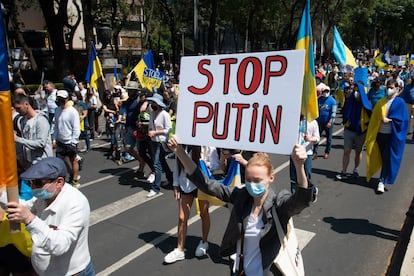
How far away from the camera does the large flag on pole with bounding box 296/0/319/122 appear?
2.93m

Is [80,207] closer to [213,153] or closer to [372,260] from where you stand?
[213,153]

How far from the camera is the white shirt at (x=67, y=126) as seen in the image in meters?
6.90

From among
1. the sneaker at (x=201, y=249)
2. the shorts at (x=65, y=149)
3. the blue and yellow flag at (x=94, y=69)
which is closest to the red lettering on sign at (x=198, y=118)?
the sneaker at (x=201, y=249)

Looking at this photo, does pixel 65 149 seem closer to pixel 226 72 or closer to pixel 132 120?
pixel 132 120

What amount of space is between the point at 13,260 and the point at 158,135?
382 cm

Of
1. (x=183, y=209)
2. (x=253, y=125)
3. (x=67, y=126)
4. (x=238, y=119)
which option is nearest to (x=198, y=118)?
(x=238, y=119)

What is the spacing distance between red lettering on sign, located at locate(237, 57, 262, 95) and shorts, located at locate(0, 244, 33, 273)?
228cm

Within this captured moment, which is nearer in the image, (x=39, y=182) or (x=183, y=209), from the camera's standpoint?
(x=39, y=182)

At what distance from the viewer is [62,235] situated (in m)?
2.57

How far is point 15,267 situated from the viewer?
3189mm

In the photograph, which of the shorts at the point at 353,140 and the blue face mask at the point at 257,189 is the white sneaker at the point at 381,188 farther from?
the blue face mask at the point at 257,189

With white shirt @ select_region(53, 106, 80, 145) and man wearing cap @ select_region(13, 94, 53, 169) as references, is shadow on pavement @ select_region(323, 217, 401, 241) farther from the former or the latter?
white shirt @ select_region(53, 106, 80, 145)

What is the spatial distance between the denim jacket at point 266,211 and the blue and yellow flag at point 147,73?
6.57m

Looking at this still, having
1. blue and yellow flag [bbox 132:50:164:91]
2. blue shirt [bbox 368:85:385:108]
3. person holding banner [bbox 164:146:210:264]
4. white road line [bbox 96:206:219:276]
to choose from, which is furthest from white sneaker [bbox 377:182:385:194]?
blue and yellow flag [bbox 132:50:164:91]
